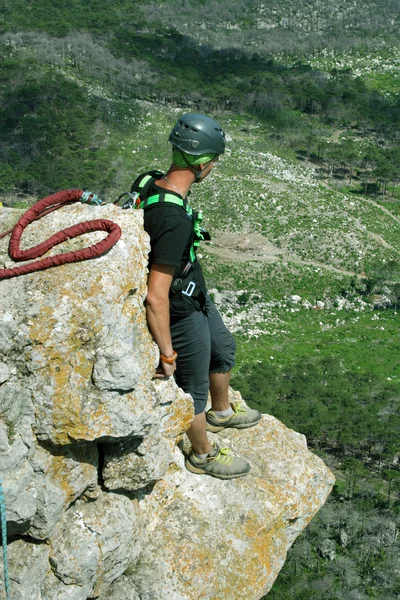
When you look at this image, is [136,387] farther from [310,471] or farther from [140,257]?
[310,471]

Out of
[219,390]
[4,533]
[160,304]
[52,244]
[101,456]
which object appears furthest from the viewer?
[219,390]

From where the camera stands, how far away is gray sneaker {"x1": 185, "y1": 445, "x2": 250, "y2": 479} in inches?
309

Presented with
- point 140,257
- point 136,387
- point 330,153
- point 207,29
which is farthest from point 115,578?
point 207,29

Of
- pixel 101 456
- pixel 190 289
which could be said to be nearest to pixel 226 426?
pixel 101 456

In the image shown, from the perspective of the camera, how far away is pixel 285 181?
6184 centimetres

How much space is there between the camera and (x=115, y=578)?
6867 millimetres

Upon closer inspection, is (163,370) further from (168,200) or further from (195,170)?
(195,170)

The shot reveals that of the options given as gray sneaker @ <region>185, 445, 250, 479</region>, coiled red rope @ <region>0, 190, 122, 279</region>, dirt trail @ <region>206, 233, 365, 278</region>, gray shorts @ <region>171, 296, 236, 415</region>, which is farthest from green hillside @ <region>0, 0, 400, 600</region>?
coiled red rope @ <region>0, 190, 122, 279</region>

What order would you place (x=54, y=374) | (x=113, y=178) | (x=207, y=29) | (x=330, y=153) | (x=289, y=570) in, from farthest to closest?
1. (x=207, y=29)
2. (x=330, y=153)
3. (x=113, y=178)
4. (x=289, y=570)
5. (x=54, y=374)

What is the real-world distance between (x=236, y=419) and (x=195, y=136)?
4184 mm

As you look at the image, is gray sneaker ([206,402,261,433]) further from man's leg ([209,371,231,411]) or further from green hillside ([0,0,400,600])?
green hillside ([0,0,400,600])

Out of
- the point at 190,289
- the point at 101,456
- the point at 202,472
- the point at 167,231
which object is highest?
the point at 167,231

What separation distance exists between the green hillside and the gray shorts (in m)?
19.5

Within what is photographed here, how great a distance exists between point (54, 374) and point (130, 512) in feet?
6.77
